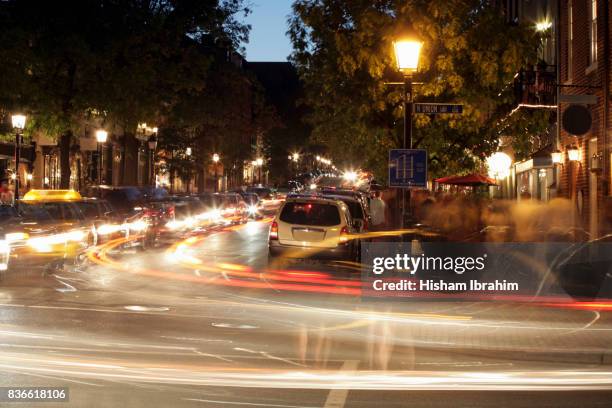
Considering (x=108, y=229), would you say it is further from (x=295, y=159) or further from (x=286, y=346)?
(x=295, y=159)

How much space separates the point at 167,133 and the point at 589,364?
188 ft

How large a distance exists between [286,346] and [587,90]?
18.7 metres

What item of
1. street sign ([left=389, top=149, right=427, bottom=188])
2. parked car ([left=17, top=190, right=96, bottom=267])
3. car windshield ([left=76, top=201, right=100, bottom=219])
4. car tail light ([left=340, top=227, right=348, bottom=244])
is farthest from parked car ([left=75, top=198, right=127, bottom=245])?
street sign ([left=389, top=149, right=427, bottom=188])

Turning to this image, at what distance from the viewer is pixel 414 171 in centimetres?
1811

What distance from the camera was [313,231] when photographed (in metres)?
21.8

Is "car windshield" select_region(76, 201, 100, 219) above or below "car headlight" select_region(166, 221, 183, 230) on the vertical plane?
above

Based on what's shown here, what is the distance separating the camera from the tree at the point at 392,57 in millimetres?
23438

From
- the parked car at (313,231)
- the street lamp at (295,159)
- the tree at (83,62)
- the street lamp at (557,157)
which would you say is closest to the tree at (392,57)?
the street lamp at (557,157)

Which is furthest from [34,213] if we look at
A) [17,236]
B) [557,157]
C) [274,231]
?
[557,157]

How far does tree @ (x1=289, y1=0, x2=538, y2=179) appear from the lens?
23.4 m

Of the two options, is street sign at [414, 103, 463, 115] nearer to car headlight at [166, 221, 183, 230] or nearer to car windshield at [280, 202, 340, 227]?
car windshield at [280, 202, 340, 227]

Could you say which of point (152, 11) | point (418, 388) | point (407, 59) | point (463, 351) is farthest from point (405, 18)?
point (152, 11)
